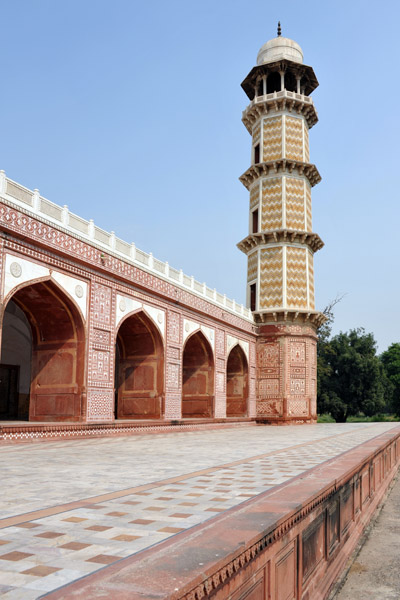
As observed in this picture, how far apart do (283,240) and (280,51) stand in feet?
26.9

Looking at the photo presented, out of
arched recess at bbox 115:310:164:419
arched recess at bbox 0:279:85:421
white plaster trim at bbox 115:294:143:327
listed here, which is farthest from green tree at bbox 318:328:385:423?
arched recess at bbox 0:279:85:421

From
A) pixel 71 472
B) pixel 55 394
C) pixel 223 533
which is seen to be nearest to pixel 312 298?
pixel 55 394

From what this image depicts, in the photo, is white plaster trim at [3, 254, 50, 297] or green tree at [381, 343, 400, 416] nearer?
white plaster trim at [3, 254, 50, 297]

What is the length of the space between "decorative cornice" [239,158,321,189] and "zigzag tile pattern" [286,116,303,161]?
1.72 feet

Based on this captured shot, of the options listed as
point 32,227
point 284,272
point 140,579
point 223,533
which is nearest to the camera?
point 140,579

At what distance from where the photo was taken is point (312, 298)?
22.4 m

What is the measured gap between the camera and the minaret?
21609mm

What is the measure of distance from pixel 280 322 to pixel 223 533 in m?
19.6

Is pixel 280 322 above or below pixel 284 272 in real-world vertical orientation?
below

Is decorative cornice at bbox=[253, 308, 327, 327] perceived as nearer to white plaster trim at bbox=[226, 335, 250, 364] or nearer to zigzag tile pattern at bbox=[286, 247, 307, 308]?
zigzag tile pattern at bbox=[286, 247, 307, 308]

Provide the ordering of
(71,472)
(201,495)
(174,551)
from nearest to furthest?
(174,551) → (201,495) → (71,472)

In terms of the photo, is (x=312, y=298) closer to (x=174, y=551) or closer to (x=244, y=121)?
(x=244, y=121)

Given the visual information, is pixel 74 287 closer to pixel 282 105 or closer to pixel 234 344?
pixel 234 344

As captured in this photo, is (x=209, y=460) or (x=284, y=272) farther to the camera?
(x=284, y=272)
